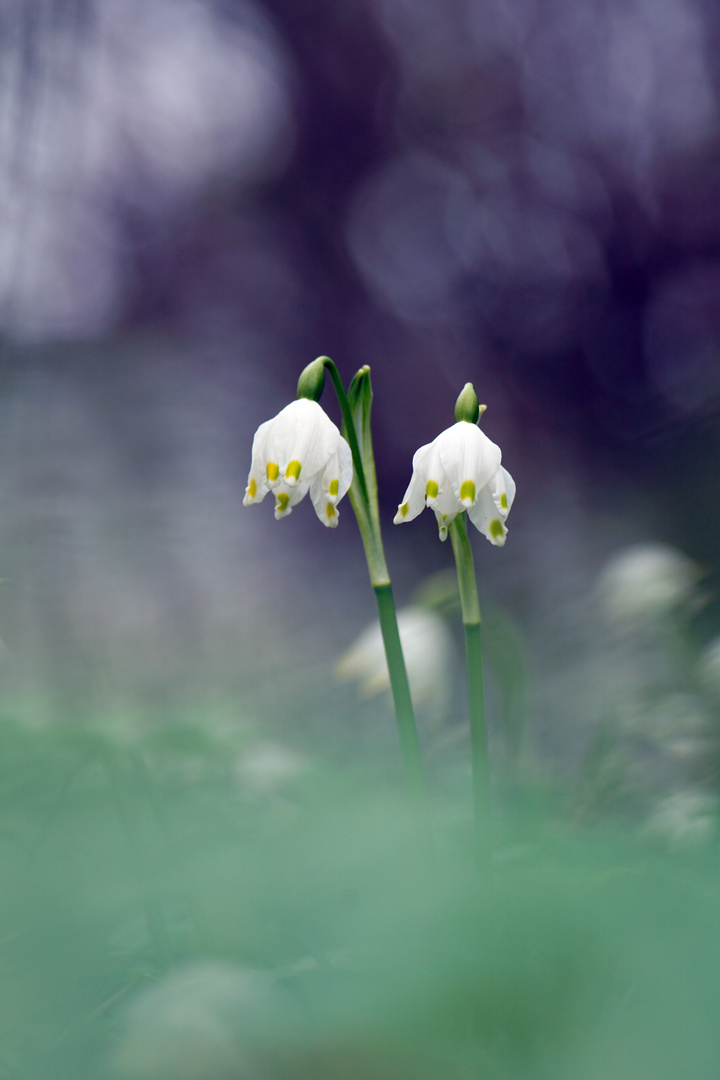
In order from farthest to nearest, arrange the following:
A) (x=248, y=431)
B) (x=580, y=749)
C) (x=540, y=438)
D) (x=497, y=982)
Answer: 1. (x=248, y=431)
2. (x=540, y=438)
3. (x=580, y=749)
4. (x=497, y=982)

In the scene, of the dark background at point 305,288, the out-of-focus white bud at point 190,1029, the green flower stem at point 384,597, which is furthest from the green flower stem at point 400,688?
the dark background at point 305,288

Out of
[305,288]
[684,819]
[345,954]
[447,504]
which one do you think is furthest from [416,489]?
[305,288]

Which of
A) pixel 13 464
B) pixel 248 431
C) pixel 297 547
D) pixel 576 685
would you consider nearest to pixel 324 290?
pixel 248 431

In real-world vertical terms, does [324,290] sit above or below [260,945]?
above

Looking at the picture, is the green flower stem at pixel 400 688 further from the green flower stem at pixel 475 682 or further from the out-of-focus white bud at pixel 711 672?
the out-of-focus white bud at pixel 711 672

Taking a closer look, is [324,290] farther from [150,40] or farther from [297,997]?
[297,997]

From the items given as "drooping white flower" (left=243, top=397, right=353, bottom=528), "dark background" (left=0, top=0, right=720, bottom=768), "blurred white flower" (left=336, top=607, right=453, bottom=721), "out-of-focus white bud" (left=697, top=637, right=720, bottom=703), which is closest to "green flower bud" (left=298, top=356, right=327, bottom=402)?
"drooping white flower" (left=243, top=397, right=353, bottom=528)
